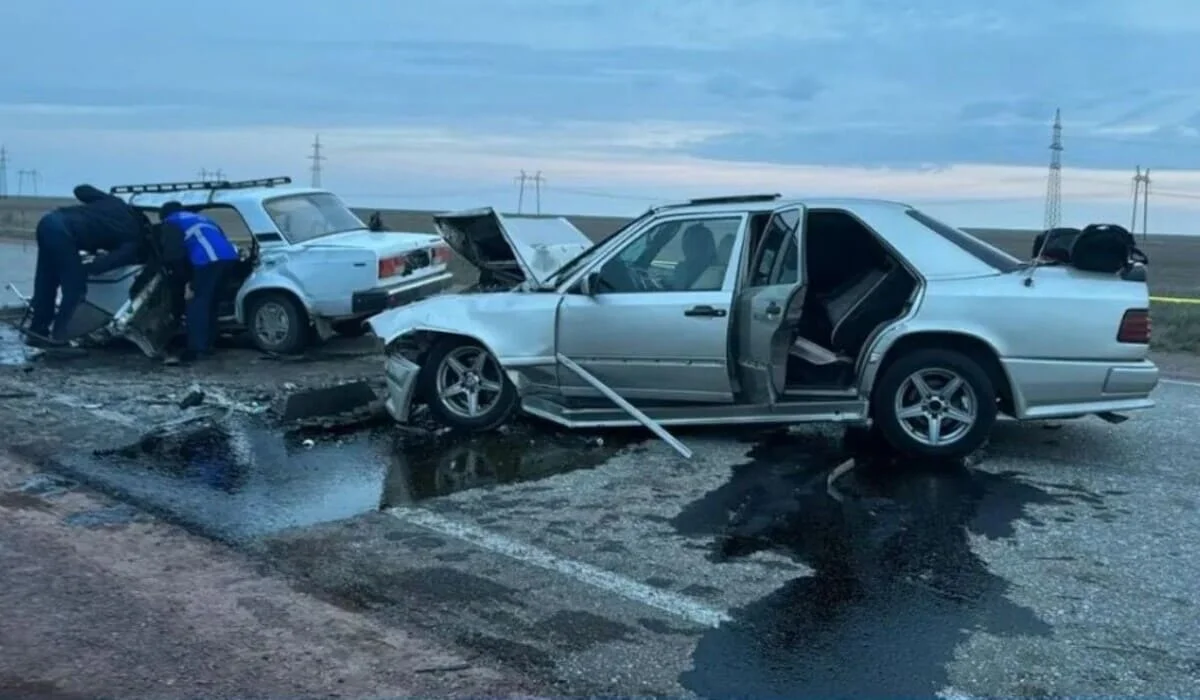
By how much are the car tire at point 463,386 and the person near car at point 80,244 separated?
16.8 feet

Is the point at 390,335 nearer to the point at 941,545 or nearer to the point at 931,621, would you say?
the point at 941,545

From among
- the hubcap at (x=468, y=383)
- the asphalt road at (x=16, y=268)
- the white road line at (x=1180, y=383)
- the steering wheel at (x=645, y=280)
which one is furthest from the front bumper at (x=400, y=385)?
the asphalt road at (x=16, y=268)

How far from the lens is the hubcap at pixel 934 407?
7.30m

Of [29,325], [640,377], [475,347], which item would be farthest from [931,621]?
[29,325]

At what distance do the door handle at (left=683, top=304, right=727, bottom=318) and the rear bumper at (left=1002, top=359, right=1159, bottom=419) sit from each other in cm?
182

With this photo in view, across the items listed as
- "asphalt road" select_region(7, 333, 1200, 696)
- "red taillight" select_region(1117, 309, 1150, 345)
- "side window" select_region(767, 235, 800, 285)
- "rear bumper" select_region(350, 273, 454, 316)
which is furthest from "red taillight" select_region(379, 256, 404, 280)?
"red taillight" select_region(1117, 309, 1150, 345)

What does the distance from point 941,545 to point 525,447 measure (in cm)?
312

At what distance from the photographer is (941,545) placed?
5.72 meters

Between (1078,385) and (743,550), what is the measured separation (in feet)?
9.35

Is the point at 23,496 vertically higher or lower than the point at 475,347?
lower

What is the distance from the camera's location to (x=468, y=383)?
830 centimetres

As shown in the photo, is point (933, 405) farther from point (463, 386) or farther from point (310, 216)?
point (310, 216)

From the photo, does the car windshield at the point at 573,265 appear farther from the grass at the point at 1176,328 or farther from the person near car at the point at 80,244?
the grass at the point at 1176,328

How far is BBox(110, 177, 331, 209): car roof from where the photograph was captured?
12.2 m
